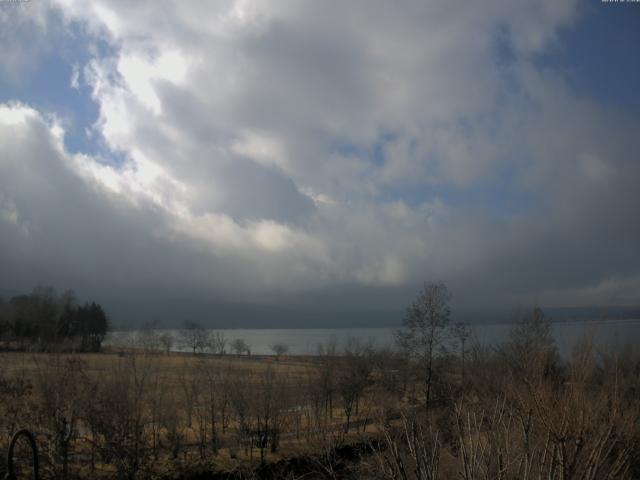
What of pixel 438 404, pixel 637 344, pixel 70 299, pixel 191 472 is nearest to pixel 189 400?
pixel 191 472

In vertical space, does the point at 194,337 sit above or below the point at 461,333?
below

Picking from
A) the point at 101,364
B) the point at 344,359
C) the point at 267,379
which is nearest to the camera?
the point at 101,364

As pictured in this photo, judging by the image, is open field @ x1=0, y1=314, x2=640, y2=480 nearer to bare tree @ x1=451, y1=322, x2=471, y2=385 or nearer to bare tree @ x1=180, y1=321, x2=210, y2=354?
bare tree @ x1=451, y1=322, x2=471, y2=385

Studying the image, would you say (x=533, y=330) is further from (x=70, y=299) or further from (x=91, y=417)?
(x=70, y=299)

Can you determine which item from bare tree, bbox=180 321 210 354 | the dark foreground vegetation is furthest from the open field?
bare tree, bbox=180 321 210 354

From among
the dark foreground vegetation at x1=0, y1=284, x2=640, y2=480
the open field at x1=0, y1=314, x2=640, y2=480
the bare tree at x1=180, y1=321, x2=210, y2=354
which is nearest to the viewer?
the dark foreground vegetation at x1=0, y1=284, x2=640, y2=480

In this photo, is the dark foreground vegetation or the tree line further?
the tree line

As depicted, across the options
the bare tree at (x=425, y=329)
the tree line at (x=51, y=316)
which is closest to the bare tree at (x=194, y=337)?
the tree line at (x=51, y=316)

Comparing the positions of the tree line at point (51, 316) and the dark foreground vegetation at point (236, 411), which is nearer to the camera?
the dark foreground vegetation at point (236, 411)

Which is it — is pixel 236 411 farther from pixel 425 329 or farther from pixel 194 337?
pixel 194 337

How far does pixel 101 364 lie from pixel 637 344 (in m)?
31.9

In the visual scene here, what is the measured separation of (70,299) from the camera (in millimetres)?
118125

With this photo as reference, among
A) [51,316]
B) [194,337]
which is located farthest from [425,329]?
[194,337]

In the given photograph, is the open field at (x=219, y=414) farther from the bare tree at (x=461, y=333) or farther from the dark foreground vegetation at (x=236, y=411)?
the bare tree at (x=461, y=333)
